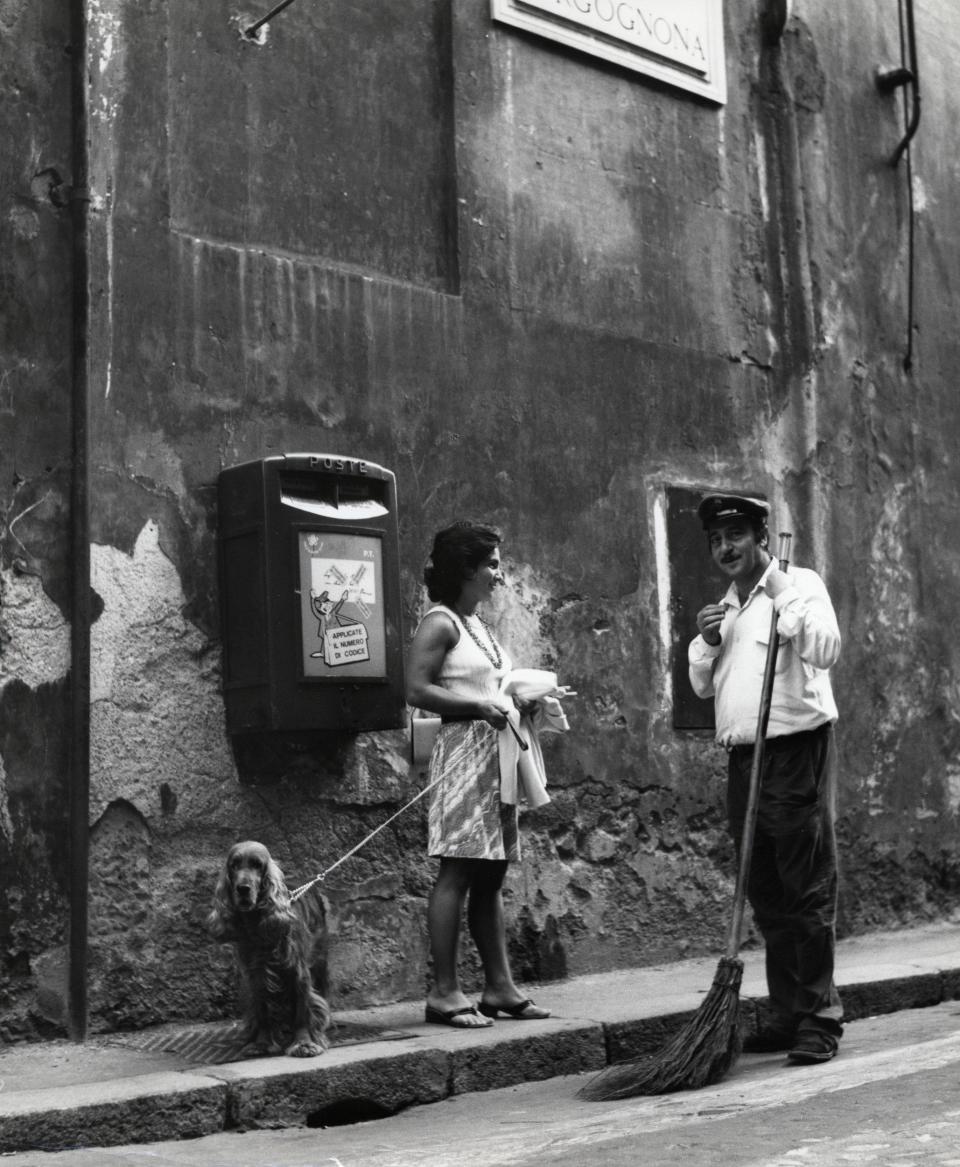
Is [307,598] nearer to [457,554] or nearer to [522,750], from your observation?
[457,554]

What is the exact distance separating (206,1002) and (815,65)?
5.94m

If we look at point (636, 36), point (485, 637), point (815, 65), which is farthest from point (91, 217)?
point (815, 65)

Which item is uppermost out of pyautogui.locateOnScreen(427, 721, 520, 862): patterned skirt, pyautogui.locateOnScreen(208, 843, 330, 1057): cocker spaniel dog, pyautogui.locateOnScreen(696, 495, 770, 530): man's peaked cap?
pyautogui.locateOnScreen(696, 495, 770, 530): man's peaked cap

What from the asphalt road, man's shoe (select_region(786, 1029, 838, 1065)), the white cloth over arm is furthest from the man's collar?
the asphalt road

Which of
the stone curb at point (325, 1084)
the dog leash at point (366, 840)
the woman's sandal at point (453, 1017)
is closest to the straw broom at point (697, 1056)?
the stone curb at point (325, 1084)

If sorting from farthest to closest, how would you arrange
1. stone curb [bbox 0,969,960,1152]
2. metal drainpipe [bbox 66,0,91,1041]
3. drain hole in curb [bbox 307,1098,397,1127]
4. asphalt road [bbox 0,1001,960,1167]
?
metal drainpipe [bbox 66,0,91,1041]
drain hole in curb [bbox 307,1098,397,1127]
stone curb [bbox 0,969,960,1152]
asphalt road [bbox 0,1001,960,1167]

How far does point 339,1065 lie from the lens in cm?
501

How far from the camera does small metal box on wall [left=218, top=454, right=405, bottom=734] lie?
232 inches

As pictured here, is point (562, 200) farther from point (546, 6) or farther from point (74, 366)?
point (74, 366)

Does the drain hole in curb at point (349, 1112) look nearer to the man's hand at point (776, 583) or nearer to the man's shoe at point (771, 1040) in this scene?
the man's shoe at point (771, 1040)

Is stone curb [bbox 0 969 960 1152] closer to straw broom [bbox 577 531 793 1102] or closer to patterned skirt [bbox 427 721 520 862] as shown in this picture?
straw broom [bbox 577 531 793 1102]

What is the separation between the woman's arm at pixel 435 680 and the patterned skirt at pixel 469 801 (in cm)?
11

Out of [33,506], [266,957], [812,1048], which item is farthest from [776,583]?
[33,506]

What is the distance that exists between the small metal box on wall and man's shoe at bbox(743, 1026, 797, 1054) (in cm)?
169
